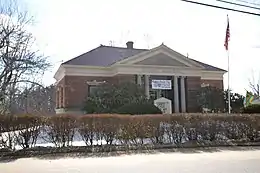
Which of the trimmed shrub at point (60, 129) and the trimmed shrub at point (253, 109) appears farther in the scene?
the trimmed shrub at point (253, 109)

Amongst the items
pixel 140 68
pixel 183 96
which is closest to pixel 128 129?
pixel 140 68

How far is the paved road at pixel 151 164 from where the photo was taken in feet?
29.0

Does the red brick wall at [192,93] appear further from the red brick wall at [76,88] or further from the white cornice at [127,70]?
the red brick wall at [76,88]

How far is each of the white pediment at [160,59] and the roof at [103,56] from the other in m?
1.94

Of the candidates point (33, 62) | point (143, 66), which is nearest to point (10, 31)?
point (33, 62)

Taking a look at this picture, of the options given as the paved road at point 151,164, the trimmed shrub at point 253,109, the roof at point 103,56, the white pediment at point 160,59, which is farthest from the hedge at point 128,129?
the roof at point 103,56

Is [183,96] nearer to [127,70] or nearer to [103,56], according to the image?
[127,70]

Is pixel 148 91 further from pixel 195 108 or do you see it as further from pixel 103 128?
pixel 103 128

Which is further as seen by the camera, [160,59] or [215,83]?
[215,83]

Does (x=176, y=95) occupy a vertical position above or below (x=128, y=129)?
above

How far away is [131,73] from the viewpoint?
29656mm

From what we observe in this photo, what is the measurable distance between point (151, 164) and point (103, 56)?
23184 millimetres

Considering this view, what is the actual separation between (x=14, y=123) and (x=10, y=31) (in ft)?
26.7

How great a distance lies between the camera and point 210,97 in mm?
31672
